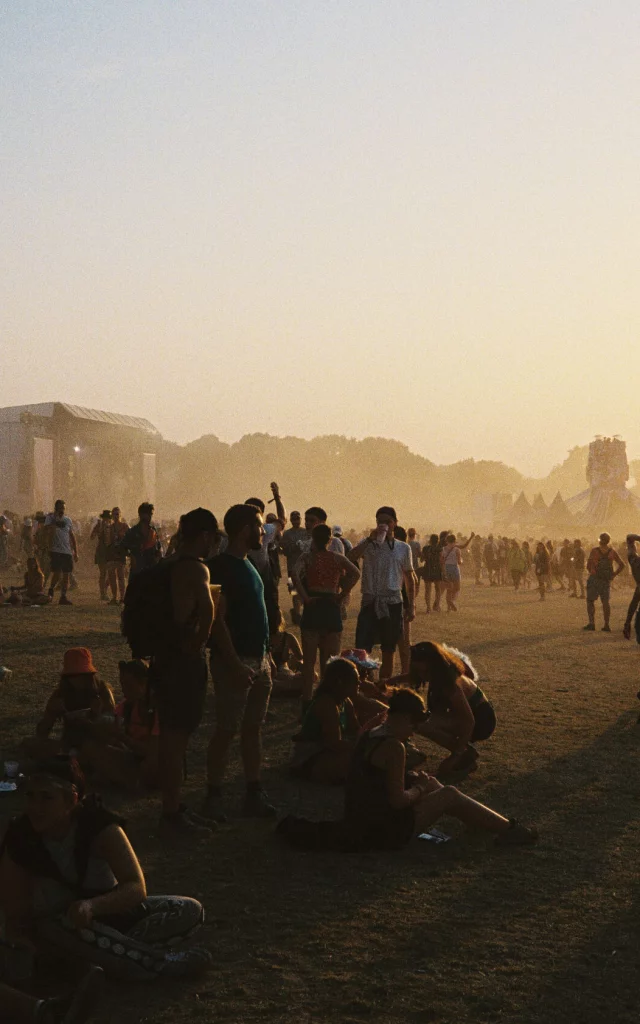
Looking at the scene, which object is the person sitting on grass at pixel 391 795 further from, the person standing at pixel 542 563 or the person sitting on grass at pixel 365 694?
the person standing at pixel 542 563

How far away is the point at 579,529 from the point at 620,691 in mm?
72581

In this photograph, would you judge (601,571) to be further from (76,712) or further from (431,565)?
(76,712)

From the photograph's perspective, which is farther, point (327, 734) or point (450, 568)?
point (450, 568)

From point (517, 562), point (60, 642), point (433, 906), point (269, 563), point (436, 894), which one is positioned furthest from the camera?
point (517, 562)

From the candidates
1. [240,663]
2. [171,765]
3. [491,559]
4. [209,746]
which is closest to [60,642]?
[209,746]

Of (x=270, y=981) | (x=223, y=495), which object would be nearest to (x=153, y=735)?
(x=270, y=981)

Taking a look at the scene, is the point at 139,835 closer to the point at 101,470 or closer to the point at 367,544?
the point at 367,544

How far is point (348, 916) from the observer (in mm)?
4918

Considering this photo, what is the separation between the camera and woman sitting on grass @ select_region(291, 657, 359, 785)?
7.12m

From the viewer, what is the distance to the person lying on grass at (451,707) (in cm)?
770

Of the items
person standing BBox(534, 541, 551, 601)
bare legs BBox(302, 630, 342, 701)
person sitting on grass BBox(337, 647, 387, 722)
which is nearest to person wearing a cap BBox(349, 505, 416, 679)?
person sitting on grass BBox(337, 647, 387, 722)

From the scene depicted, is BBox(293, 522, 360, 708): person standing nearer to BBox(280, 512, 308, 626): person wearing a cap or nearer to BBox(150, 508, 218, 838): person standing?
BBox(150, 508, 218, 838): person standing

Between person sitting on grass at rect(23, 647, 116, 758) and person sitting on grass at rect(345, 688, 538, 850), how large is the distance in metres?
2.13

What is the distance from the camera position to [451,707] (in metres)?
7.90
